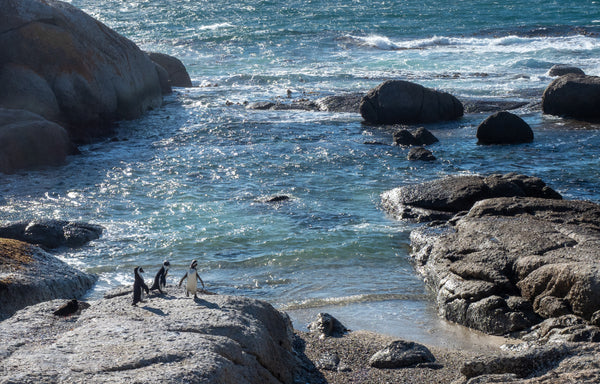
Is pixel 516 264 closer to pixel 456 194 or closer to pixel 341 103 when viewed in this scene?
pixel 456 194

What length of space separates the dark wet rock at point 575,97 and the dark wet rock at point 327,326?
17417mm

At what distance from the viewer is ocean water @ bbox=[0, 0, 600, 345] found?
13.3m

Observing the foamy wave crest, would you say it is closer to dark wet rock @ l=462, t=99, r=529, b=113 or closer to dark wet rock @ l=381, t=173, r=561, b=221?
dark wet rock @ l=462, t=99, r=529, b=113

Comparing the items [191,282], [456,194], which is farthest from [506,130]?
[191,282]

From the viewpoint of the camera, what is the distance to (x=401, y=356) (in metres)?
9.48

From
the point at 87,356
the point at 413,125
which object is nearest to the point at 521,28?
the point at 413,125

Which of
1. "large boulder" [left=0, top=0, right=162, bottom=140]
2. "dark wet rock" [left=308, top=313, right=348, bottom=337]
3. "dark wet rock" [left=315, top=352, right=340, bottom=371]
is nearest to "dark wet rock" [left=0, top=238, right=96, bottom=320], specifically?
"dark wet rock" [left=308, top=313, right=348, bottom=337]

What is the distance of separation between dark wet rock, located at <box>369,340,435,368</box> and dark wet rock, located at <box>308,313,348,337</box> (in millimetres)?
1106

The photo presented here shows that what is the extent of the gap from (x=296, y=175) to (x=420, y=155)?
144 inches

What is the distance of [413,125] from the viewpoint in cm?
2548

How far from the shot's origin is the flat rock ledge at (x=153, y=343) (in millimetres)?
6691

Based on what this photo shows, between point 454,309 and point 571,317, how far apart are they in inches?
72.6

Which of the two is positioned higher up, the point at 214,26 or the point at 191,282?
the point at 214,26

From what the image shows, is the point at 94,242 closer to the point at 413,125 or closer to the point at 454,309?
the point at 454,309
